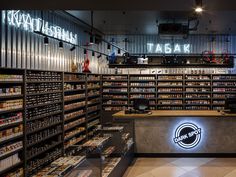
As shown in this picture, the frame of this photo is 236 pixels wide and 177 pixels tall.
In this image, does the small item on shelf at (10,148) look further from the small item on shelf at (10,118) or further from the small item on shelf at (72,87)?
the small item on shelf at (72,87)

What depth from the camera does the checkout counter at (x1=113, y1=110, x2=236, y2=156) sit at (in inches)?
317

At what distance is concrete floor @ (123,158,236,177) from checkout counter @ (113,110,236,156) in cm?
27

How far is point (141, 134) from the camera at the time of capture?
8.09 metres

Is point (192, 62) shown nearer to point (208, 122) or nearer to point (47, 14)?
point (208, 122)

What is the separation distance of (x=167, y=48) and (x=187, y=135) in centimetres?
593

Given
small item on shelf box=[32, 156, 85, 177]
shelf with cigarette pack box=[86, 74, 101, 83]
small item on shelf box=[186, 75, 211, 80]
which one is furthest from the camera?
small item on shelf box=[186, 75, 211, 80]

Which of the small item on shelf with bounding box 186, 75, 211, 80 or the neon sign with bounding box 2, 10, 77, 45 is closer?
the neon sign with bounding box 2, 10, 77, 45

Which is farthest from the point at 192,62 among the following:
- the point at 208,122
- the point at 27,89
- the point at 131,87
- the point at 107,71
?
the point at 27,89

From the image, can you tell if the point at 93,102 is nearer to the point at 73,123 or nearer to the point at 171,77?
the point at 73,123

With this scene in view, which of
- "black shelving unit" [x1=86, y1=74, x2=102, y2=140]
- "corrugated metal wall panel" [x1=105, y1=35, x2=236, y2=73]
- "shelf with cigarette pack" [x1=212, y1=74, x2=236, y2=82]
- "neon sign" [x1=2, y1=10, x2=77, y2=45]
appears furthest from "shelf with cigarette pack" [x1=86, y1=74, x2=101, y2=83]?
"shelf with cigarette pack" [x1=212, y1=74, x2=236, y2=82]

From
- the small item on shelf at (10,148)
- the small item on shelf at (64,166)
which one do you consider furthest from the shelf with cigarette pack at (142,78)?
the small item on shelf at (64,166)

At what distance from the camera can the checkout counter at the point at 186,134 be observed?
26.4ft

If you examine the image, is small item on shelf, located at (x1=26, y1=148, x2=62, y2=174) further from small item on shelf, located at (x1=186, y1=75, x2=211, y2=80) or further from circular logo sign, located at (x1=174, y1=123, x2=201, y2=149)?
small item on shelf, located at (x1=186, y1=75, x2=211, y2=80)

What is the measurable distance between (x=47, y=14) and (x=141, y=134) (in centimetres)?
388
